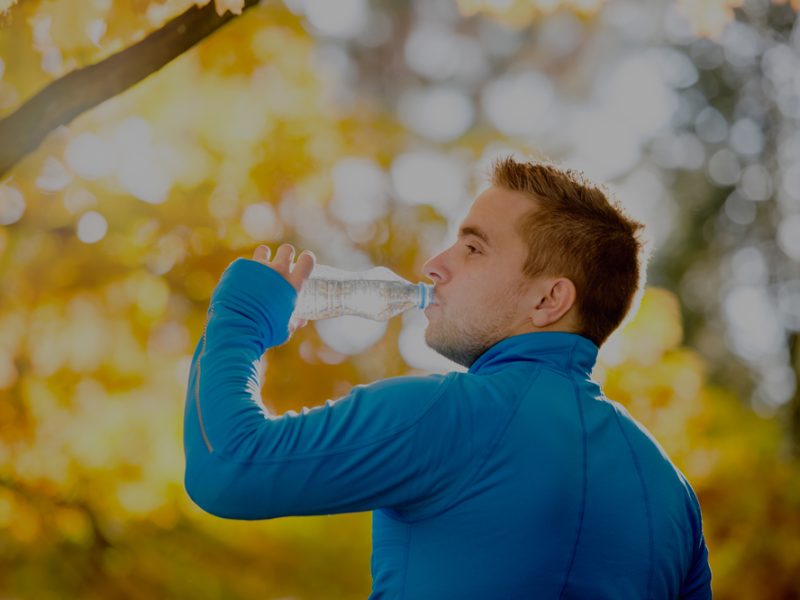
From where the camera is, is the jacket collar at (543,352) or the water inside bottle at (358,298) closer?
the jacket collar at (543,352)

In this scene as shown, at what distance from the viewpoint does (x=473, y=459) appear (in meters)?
1.08

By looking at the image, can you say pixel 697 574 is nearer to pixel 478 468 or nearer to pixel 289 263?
pixel 478 468

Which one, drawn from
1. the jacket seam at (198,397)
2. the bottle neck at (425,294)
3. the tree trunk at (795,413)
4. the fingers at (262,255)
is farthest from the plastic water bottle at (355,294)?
the tree trunk at (795,413)

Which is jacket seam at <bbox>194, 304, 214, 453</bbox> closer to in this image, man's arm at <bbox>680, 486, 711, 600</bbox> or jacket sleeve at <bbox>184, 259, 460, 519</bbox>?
jacket sleeve at <bbox>184, 259, 460, 519</bbox>

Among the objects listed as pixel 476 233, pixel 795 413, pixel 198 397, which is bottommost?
pixel 795 413

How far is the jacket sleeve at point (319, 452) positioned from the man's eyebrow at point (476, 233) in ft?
1.10

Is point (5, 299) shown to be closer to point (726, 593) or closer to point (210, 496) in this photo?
point (210, 496)

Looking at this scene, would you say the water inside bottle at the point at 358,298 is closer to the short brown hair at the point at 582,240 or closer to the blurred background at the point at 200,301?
the short brown hair at the point at 582,240

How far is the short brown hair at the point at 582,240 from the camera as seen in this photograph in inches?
53.6

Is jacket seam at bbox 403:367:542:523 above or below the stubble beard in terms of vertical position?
below

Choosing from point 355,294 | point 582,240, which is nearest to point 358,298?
point 355,294

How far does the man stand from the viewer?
1.06m

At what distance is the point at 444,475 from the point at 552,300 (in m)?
0.37

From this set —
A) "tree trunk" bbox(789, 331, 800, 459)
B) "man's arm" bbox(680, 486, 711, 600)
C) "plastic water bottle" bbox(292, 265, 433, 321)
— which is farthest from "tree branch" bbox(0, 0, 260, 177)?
"tree trunk" bbox(789, 331, 800, 459)
